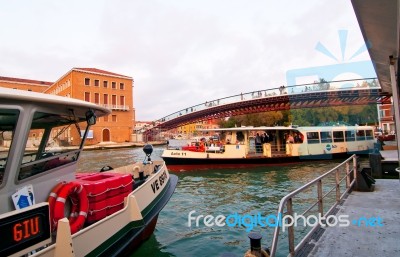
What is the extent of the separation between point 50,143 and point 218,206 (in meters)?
5.97

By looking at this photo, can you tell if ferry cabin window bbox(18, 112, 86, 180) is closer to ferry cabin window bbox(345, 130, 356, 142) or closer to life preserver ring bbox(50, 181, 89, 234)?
life preserver ring bbox(50, 181, 89, 234)

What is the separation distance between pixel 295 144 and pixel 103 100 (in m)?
44.2

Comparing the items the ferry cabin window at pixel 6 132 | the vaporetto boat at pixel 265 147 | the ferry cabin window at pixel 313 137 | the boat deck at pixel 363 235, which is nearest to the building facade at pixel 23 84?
the vaporetto boat at pixel 265 147

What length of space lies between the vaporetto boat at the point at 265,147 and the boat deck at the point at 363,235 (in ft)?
37.5

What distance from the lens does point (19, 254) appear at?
2279 millimetres

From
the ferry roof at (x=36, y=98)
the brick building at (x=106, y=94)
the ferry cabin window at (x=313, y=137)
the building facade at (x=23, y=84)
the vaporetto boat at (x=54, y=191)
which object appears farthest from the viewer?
the building facade at (x=23, y=84)

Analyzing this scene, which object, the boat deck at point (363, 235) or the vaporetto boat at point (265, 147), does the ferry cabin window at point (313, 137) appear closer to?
the vaporetto boat at point (265, 147)

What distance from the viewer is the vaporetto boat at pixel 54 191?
2512 mm

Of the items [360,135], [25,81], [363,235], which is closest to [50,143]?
[363,235]

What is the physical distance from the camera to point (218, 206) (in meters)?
8.70

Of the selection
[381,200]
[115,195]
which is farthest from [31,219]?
[381,200]

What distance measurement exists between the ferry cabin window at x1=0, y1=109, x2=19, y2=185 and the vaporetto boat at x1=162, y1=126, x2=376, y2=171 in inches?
530

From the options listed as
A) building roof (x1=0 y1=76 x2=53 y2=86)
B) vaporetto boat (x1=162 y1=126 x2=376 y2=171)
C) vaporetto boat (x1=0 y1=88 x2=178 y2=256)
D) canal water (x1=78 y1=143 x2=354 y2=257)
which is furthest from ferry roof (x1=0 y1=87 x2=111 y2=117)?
building roof (x1=0 y1=76 x2=53 y2=86)

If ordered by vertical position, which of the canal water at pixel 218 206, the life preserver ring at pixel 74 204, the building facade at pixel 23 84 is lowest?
the canal water at pixel 218 206
